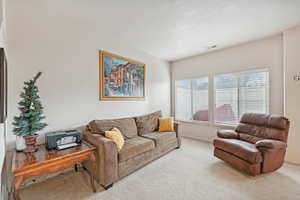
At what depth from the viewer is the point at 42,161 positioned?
1468 mm

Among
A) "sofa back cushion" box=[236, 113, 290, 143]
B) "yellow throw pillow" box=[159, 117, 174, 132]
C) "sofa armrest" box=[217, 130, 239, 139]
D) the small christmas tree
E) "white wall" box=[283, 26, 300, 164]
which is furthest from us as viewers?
"yellow throw pillow" box=[159, 117, 174, 132]

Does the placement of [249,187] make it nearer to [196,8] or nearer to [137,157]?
[137,157]

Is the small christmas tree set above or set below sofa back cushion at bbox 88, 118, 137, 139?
above

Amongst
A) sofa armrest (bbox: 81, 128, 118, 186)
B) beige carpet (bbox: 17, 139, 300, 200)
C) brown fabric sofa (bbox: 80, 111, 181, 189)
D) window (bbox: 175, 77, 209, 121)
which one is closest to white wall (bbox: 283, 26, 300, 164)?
beige carpet (bbox: 17, 139, 300, 200)

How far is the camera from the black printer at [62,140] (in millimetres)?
1834

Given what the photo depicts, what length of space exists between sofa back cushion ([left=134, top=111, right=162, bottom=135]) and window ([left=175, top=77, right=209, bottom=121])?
1353 millimetres

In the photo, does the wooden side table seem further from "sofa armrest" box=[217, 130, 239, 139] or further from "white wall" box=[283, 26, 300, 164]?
"white wall" box=[283, 26, 300, 164]

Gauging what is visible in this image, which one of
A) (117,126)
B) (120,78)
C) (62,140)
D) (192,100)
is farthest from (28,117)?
(192,100)

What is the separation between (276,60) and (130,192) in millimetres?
3858

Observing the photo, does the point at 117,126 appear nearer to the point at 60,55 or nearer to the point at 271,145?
the point at 60,55

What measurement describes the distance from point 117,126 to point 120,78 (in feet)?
3.83

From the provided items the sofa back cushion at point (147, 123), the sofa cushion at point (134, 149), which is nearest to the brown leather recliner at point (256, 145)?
the sofa cushion at point (134, 149)

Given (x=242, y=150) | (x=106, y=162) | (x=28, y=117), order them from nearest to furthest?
(x=28, y=117) < (x=106, y=162) < (x=242, y=150)

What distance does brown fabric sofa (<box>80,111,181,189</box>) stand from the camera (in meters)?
1.92
